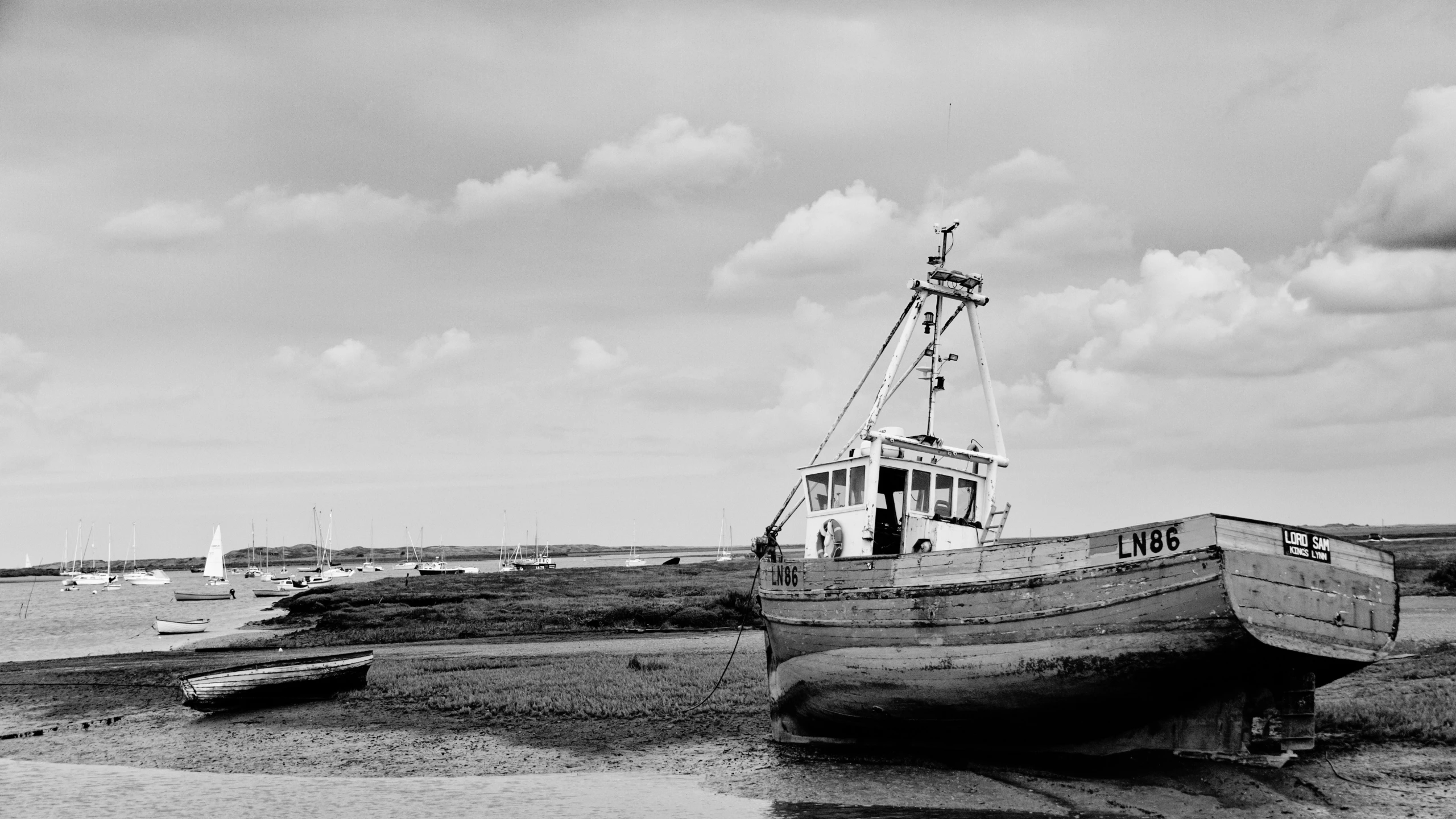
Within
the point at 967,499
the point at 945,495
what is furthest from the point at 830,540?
the point at 967,499

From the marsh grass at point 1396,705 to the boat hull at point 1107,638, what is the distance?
93.6 inches

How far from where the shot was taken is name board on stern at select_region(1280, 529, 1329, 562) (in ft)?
43.4

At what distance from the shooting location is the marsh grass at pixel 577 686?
2300 cm

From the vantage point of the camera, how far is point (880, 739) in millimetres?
17609

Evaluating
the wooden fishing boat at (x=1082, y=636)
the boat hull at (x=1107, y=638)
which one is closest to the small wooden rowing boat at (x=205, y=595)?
the wooden fishing boat at (x=1082, y=636)

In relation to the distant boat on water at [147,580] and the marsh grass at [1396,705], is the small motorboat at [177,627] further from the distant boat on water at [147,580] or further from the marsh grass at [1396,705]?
the distant boat on water at [147,580]

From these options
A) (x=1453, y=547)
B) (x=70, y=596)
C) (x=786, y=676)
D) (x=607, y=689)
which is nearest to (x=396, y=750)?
(x=607, y=689)

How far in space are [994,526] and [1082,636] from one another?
18.8 feet

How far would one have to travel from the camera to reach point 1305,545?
13.4 metres

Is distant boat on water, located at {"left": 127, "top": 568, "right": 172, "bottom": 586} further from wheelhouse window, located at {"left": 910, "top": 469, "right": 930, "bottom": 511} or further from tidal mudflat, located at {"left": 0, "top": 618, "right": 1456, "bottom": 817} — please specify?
wheelhouse window, located at {"left": 910, "top": 469, "right": 930, "bottom": 511}

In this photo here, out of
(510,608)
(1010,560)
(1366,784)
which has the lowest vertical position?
(510,608)

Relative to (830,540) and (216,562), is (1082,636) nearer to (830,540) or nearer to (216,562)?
(830,540)

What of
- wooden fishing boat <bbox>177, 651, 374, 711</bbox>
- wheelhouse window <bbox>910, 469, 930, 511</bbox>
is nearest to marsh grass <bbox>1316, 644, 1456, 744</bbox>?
wheelhouse window <bbox>910, 469, 930, 511</bbox>

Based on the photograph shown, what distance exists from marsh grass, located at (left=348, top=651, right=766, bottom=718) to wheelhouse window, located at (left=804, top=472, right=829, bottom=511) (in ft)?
15.0
